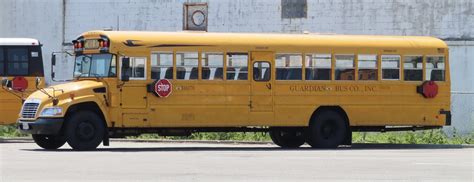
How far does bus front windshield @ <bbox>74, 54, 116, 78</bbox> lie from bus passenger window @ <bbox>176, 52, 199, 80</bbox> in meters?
1.47

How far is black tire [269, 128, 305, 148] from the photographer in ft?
96.5

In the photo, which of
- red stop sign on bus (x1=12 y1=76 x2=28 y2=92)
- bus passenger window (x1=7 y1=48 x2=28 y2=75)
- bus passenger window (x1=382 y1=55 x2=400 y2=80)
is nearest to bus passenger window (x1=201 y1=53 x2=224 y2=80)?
bus passenger window (x1=382 y1=55 x2=400 y2=80)

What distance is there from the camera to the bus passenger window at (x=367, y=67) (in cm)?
2897

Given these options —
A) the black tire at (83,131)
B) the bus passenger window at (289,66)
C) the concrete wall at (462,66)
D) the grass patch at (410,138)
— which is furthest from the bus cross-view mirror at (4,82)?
the concrete wall at (462,66)

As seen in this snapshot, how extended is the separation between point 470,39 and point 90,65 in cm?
1839

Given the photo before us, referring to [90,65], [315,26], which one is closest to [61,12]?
[315,26]

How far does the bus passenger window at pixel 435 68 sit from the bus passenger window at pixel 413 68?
0.18 metres

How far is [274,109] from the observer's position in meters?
28.2

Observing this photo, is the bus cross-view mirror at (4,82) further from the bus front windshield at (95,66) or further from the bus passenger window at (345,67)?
the bus passenger window at (345,67)

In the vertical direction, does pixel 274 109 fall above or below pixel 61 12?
below

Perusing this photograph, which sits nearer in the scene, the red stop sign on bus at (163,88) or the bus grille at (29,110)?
the bus grille at (29,110)

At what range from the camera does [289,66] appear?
2841 cm

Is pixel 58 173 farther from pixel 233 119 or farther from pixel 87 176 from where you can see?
pixel 233 119

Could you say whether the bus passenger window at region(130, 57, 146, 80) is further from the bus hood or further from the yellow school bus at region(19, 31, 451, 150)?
the bus hood
